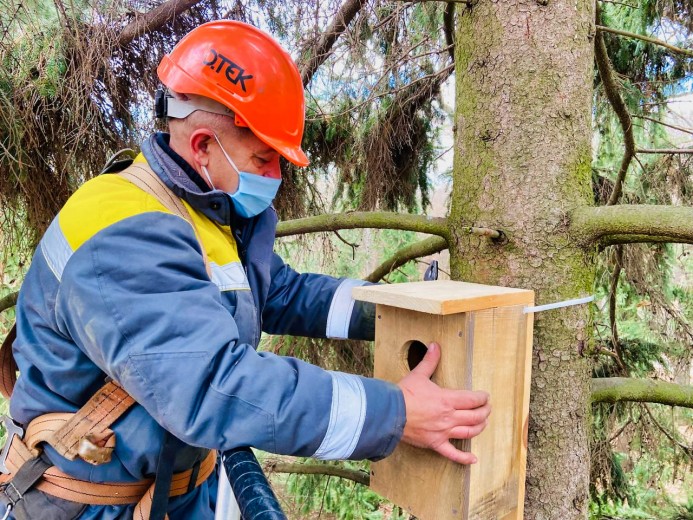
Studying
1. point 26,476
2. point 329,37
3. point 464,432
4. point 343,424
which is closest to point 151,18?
point 329,37

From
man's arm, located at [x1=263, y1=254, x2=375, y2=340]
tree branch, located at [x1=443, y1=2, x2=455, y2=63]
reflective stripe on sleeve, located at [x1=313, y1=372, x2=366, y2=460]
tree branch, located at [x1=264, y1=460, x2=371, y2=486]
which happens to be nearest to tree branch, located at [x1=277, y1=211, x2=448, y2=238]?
man's arm, located at [x1=263, y1=254, x2=375, y2=340]

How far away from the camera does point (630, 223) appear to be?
1285mm

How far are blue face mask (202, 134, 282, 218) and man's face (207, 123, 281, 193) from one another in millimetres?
10

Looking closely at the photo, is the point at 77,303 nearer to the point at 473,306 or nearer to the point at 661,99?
the point at 473,306

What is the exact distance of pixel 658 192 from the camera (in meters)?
2.77

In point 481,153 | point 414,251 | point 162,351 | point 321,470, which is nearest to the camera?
point 162,351

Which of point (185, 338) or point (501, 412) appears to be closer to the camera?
point (185, 338)

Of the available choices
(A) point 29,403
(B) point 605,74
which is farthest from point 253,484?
(B) point 605,74

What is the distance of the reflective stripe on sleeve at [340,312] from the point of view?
1685mm

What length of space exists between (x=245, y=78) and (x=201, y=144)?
7.9 inches

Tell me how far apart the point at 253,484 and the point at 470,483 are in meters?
0.65

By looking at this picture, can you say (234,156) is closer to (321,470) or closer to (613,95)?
(613,95)

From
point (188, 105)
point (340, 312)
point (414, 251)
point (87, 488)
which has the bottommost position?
point (87, 488)

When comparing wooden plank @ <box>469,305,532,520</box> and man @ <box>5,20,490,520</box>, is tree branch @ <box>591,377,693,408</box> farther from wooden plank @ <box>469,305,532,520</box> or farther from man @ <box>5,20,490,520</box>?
man @ <box>5,20,490,520</box>
